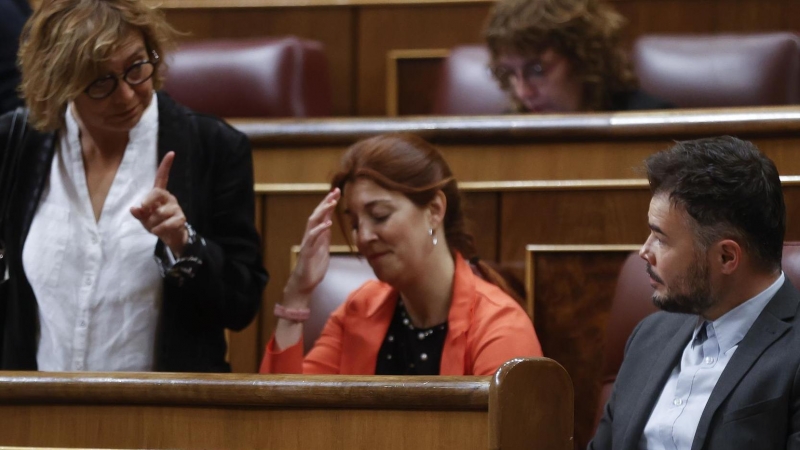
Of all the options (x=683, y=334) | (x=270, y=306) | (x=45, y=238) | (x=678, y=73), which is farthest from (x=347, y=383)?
(x=678, y=73)

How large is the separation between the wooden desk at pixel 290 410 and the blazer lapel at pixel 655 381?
112 mm

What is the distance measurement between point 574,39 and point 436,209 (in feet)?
1.24

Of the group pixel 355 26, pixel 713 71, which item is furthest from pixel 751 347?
pixel 355 26

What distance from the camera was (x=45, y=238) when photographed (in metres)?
0.87

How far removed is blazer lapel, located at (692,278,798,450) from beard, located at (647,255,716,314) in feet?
0.11

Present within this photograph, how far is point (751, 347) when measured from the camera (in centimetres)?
68

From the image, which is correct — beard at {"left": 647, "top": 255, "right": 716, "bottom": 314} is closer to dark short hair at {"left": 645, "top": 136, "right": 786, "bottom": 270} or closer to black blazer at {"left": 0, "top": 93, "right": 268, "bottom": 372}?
dark short hair at {"left": 645, "top": 136, "right": 786, "bottom": 270}

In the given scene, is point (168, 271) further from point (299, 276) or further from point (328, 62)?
point (328, 62)

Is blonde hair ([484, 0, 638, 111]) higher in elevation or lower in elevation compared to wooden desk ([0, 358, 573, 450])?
higher

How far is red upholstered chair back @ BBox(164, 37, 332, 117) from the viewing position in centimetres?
142

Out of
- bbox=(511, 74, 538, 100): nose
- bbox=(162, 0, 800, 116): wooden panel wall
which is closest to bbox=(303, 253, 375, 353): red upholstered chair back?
bbox=(511, 74, 538, 100): nose

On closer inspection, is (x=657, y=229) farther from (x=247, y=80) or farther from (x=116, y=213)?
(x=247, y=80)

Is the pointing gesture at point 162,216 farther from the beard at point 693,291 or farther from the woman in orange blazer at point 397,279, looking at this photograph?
the beard at point 693,291

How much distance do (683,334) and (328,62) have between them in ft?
3.24
